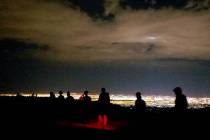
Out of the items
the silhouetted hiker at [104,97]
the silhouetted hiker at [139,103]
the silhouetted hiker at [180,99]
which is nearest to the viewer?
the silhouetted hiker at [180,99]

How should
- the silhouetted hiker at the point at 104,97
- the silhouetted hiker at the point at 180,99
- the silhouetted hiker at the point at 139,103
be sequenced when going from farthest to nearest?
1. the silhouetted hiker at the point at 104,97
2. the silhouetted hiker at the point at 139,103
3. the silhouetted hiker at the point at 180,99

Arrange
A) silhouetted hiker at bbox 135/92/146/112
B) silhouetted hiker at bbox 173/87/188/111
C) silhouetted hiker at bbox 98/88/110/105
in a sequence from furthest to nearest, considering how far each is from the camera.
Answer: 1. silhouetted hiker at bbox 98/88/110/105
2. silhouetted hiker at bbox 135/92/146/112
3. silhouetted hiker at bbox 173/87/188/111

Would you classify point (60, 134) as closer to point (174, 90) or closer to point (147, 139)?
point (147, 139)

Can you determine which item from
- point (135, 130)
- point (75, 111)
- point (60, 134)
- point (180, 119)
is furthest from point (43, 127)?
point (75, 111)

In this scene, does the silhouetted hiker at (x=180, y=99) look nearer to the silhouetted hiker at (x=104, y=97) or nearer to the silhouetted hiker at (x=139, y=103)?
the silhouetted hiker at (x=139, y=103)

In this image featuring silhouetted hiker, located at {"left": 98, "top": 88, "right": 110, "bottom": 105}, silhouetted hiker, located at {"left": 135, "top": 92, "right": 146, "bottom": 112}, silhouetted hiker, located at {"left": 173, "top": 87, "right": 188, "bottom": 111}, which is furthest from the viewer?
silhouetted hiker, located at {"left": 98, "top": 88, "right": 110, "bottom": 105}

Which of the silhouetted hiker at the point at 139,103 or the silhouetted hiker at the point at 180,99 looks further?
the silhouetted hiker at the point at 139,103

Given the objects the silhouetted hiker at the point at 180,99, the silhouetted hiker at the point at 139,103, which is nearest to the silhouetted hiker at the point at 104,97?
the silhouetted hiker at the point at 139,103

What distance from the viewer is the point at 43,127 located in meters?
16.0

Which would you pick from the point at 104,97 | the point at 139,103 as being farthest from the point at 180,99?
the point at 104,97

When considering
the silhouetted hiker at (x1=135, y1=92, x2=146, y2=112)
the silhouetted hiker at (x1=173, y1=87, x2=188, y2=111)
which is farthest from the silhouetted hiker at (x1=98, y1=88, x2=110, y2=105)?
the silhouetted hiker at (x1=173, y1=87, x2=188, y2=111)

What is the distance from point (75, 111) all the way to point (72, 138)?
1283 cm

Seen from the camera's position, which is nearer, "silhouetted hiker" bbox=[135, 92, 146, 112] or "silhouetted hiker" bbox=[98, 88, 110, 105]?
"silhouetted hiker" bbox=[135, 92, 146, 112]

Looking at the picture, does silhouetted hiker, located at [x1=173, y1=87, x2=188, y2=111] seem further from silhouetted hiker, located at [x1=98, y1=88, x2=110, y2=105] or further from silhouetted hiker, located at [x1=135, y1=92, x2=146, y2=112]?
silhouetted hiker, located at [x1=98, y1=88, x2=110, y2=105]
